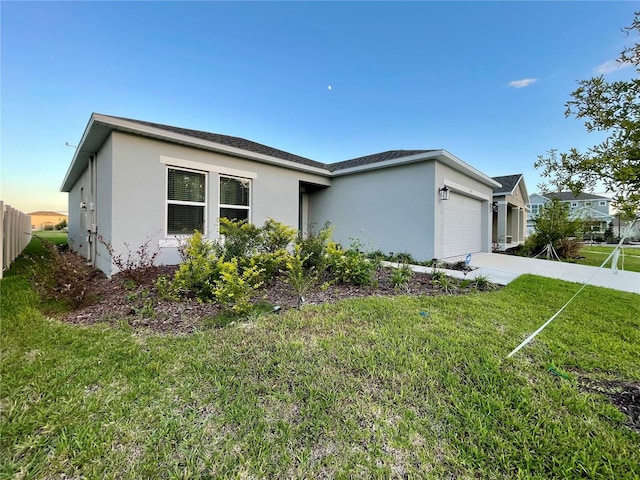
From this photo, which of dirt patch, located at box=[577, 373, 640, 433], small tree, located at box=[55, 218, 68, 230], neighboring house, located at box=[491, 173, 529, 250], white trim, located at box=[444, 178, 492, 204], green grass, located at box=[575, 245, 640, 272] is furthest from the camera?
small tree, located at box=[55, 218, 68, 230]

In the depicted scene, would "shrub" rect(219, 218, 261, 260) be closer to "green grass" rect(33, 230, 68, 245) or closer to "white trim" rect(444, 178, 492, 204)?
"white trim" rect(444, 178, 492, 204)

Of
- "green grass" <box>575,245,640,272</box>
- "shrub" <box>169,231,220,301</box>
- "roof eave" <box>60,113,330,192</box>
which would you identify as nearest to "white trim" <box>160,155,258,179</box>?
"roof eave" <box>60,113,330,192</box>

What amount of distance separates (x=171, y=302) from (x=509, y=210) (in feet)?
72.7

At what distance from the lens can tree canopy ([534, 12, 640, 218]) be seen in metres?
2.11

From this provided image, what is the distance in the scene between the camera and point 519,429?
1.96 m

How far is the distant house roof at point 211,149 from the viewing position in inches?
242

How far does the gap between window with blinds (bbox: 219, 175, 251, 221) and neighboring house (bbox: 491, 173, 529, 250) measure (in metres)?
13.1

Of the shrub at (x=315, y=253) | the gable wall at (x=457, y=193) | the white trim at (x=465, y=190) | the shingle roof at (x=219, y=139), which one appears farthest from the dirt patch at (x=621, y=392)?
the shingle roof at (x=219, y=139)

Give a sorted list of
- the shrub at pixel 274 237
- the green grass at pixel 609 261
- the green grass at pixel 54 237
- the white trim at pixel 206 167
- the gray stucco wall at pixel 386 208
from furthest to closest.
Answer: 1. the green grass at pixel 54 237
2. the green grass at pixel 609 261
3. the gray stucco wall at pixel 386 208
4. the white trim at pixel 206 167
5. the shrub at pixel 274 237

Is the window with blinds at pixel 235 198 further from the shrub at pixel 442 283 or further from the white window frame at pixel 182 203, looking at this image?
the shrub at pixel 442 283

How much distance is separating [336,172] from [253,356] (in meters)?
9.26

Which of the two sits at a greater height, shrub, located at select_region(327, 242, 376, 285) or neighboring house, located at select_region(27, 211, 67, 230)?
neighboring house, located at select_region(27, 211, 67, 230)

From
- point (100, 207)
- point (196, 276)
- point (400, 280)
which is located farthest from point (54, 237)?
point (400, 280)

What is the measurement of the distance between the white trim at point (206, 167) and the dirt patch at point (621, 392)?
326 inches
